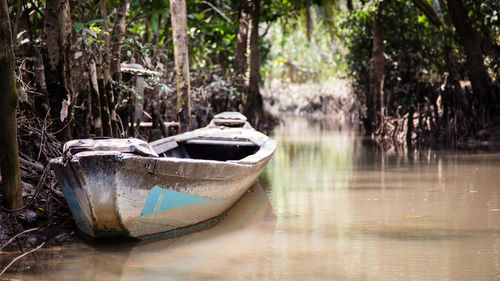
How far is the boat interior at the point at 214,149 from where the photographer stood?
9.01 m

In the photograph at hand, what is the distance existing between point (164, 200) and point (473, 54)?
11009mm

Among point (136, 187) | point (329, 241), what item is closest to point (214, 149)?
point (329, 241)

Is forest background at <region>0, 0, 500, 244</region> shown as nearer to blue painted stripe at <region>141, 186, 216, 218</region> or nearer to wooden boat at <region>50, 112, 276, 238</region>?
wooden boat at <region>50, 112, 276, 238</region>

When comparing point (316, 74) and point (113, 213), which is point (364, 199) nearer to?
point (113, 213)

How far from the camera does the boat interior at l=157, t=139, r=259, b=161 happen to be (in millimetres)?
9008

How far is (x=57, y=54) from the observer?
6.89 m

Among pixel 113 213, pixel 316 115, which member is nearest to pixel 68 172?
pixel 113 213

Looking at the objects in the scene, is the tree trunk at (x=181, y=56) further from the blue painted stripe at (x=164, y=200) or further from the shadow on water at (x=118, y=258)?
the blue painted stripe at (x=164, y=200)

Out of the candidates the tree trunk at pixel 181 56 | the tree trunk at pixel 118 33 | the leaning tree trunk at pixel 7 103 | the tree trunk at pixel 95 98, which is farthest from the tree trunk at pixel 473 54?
the leaning tree trunk at pixel 7 103

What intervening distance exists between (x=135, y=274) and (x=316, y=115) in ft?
123

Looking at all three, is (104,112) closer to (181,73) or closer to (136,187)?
(136,187)

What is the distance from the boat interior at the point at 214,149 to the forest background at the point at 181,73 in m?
0.91

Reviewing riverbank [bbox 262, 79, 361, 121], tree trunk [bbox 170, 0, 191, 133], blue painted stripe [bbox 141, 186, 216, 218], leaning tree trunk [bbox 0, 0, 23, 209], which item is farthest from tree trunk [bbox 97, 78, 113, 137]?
riverbank [bbox 262, 79, 361, 121]

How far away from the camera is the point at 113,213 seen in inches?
216
